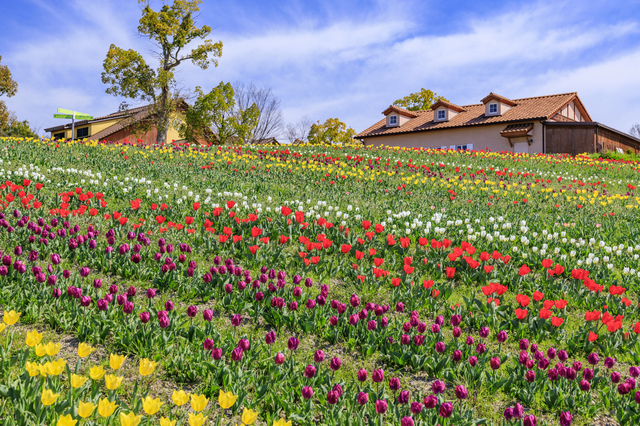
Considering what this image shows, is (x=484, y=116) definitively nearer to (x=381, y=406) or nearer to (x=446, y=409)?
(x=446, y=409)

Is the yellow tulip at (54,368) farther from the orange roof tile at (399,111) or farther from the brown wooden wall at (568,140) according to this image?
the orange roof tile at (399,111)

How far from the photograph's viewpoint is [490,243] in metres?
7.10

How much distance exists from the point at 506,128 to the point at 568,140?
472 centimetres

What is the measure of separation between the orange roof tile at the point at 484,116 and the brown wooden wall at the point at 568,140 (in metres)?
1.46

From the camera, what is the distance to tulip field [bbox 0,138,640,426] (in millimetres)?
3084

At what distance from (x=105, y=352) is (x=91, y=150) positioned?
12.8 m

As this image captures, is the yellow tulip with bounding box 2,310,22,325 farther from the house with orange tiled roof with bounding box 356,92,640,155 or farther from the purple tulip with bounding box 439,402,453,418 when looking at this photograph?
the house with orange tiled roof with bounding box 356,92,640,155

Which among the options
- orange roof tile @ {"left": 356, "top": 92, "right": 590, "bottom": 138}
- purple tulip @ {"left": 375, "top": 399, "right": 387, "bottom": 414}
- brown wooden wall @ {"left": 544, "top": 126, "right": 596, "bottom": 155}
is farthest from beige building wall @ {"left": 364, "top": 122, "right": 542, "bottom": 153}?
purple tulip @ {"left": 375, "top": 399, "right": 387, "bottom": 414}

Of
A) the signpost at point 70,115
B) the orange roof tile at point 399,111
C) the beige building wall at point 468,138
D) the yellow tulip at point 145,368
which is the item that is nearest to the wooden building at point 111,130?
the signpost at point 70,115

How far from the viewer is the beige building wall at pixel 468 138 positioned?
35594 mm

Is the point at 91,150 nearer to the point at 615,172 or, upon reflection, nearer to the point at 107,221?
the point at 107,221

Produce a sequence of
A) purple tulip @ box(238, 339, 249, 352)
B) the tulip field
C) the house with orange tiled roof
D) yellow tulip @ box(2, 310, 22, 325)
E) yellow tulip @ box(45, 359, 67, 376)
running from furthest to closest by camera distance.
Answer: the house with orange tiled roof < purple tulip @ box(238, 339, 249, 352) < the tulip field < yellow tulip @ box(2, 310, 22, 325) < yellow tulip @ box(45, 359, 67, 376)

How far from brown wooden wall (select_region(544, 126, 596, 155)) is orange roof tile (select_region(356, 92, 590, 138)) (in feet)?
4.78

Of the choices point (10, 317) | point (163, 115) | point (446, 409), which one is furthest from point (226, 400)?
point (163, 115)
